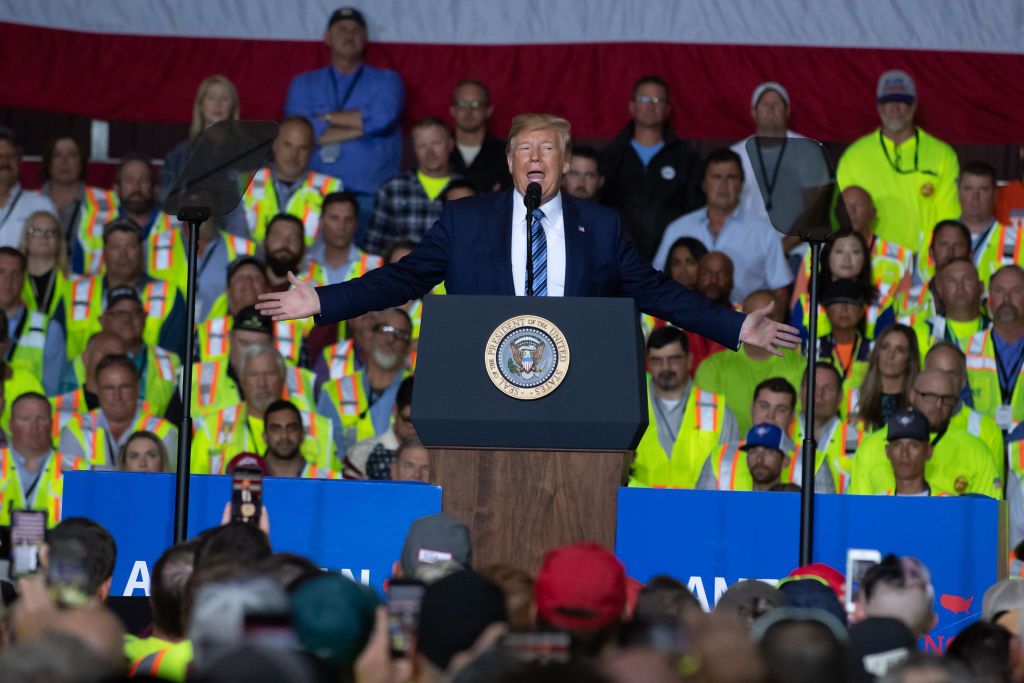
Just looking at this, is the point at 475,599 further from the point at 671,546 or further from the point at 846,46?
the point at 846,46

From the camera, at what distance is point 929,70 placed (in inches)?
396

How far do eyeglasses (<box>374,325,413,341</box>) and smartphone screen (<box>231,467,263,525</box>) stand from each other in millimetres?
3664

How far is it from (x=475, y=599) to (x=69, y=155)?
7.12m

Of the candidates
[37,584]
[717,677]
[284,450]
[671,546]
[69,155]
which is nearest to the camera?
[717,677]

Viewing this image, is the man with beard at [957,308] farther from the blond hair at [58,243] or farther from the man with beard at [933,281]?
the blond hair at [58,243]

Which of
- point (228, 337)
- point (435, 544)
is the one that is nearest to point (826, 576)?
point (435, 544)

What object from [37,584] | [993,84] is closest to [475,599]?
[37,584]

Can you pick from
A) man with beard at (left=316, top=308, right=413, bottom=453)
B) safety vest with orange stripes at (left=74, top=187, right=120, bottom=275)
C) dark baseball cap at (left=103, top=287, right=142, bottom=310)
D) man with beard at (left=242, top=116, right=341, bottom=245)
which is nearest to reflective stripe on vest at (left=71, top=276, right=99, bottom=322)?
dark baseball cap at (left=103, top=287, right=142, bottom=310)

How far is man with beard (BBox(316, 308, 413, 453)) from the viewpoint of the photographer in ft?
27.4

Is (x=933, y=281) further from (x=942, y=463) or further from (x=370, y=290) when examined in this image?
(x=370, y=290)

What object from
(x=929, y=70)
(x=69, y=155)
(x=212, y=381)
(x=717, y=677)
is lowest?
(x=717, y=677)

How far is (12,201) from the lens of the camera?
9641 mm

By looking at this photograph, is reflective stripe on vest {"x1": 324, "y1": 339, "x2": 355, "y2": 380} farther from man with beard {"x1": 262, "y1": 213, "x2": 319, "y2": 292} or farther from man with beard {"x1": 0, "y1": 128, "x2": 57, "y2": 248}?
man with beard {"x1": 0, "y1": 128, "x2": 57, "y2": 248}

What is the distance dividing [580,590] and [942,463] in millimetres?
4370
